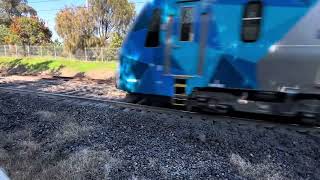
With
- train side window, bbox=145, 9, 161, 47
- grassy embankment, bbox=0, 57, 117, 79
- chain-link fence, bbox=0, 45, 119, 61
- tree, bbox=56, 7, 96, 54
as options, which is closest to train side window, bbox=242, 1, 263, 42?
train side window, bbox=145, 9, 161, 47

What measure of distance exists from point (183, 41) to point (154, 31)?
1.05m

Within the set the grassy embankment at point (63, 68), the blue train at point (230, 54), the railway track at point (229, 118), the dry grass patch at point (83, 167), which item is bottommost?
the grassy embankment at point (63, 68)

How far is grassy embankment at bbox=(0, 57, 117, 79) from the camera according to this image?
77.0ft

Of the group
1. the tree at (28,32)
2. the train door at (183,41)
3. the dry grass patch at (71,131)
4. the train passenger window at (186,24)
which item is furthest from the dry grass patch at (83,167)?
the tree at (28,32)

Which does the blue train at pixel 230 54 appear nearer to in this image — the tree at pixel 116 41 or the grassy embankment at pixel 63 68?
the grassy embankment at pixel 63 68

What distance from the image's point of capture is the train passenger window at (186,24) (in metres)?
8.39

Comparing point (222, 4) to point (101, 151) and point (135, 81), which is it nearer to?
point (135, 81)

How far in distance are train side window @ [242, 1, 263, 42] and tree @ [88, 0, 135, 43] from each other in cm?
3154

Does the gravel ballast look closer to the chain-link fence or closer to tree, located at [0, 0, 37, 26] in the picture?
the chain-link fence

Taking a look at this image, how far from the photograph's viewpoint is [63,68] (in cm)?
2700

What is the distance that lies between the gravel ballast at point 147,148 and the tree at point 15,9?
6561 centimetres

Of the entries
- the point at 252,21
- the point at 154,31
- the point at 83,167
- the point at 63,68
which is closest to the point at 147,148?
the point at 83,167

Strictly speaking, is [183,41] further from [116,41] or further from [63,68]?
[116,41]

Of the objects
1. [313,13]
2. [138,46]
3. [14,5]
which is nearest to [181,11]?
[138,46]
